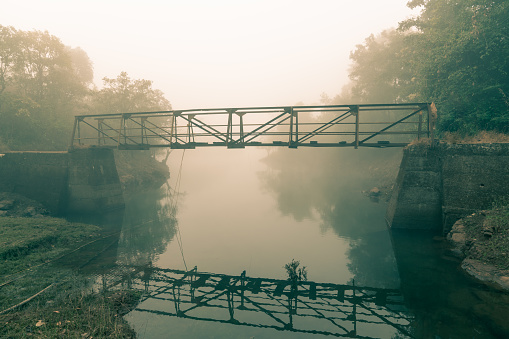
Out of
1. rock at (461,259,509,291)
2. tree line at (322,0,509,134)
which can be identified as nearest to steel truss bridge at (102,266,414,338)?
rock at (461,259,509,291)

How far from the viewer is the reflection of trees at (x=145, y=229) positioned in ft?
44.8

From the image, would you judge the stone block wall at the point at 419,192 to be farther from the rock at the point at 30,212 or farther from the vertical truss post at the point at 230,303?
the rock at the point at 30,212

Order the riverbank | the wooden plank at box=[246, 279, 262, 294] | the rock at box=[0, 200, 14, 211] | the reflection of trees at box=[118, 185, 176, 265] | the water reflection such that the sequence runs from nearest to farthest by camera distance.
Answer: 1. the riverbank
2. the wooden plank at box=[246, 279, 262, 294]
3. the water reflection
4. the reflection of trees at box=[118, 185, 176, 265]
5. the rock at box=[0, 200, 14, 211]

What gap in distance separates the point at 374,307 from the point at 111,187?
2187cm

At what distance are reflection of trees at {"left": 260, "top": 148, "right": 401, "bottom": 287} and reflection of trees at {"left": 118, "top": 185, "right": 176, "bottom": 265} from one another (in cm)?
996

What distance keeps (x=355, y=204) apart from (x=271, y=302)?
57.6ft

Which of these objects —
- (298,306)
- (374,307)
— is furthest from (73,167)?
(374,307)

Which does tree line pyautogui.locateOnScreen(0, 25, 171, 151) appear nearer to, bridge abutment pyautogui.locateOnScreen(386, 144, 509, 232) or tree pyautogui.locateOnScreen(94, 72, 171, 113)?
tree pyautogui.locateOnScreen(94, 72, 171, 113)

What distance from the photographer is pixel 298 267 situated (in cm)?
1202

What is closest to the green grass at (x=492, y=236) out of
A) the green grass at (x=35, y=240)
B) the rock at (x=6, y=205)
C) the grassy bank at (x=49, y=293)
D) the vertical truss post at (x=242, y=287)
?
the vertical truss post at (x=242, y=287)

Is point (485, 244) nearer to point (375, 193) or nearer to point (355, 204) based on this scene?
point (355, 204)

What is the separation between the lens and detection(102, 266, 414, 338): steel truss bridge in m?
8.16

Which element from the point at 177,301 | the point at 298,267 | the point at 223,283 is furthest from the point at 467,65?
the point at 177,301

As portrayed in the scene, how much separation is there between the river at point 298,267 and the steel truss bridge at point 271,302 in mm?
37
